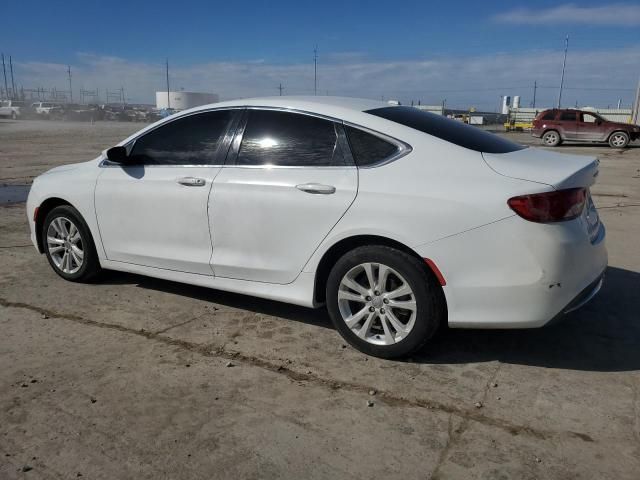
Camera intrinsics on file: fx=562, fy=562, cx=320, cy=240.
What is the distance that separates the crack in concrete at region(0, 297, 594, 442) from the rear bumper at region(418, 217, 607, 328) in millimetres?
463

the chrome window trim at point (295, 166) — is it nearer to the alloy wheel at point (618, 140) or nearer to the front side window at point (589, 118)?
the front side window at point (589, 118)

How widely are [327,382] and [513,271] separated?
1.25 m

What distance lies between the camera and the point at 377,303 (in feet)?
11.6

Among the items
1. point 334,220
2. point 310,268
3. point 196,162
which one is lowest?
point 310,268

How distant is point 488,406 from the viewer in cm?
305

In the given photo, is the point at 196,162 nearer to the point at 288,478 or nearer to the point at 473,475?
the point at 288,478

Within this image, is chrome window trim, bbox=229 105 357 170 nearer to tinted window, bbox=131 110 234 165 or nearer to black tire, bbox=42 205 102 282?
tinted window, bbox=131 110 234 165

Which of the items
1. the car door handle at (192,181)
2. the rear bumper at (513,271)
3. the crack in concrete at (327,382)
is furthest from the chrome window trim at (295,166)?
the crack in concrete at (327,382)

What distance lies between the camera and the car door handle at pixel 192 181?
4113 millimetres

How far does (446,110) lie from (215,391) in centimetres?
4672

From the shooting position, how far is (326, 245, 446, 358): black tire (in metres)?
3.36

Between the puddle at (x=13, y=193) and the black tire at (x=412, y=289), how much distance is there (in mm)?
7744

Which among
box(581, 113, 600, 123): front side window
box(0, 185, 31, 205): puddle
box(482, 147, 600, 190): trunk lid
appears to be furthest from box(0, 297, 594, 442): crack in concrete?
box(581, 113, 600, 123): front side window

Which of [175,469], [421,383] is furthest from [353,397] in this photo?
[175,469]
